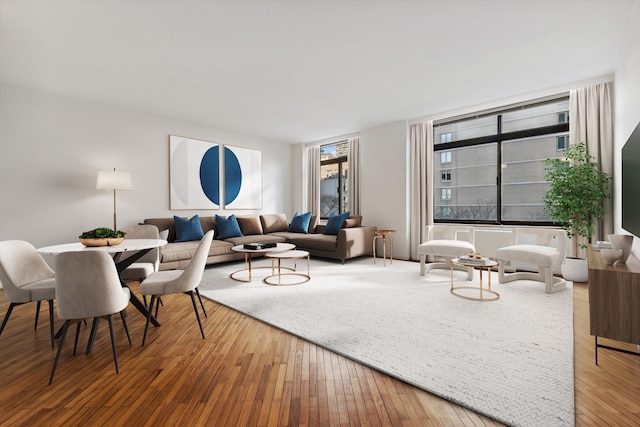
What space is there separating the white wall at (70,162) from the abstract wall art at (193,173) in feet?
0.42

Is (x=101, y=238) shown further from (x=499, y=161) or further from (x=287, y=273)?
(x=499, y=161)

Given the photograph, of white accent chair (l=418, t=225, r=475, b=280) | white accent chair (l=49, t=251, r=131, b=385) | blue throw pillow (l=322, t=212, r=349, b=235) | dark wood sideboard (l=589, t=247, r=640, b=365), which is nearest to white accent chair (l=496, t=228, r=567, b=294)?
white accent chair (l=418, t=225, r=475, b=280)

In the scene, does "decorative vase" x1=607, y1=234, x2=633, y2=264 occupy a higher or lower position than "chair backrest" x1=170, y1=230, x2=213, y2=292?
higher

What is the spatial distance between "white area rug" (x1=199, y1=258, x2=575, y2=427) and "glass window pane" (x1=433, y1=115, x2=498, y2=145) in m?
2.50

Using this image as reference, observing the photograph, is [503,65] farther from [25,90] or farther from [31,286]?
[25,90]

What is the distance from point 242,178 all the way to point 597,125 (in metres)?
5.80

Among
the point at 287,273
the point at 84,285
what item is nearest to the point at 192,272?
the point at 84,285

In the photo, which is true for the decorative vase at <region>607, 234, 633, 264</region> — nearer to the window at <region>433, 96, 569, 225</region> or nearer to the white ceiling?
the white ceiling

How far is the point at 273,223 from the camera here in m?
6.73

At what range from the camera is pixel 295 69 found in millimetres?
3662

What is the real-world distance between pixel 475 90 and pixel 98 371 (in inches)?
199

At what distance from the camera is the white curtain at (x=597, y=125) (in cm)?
392

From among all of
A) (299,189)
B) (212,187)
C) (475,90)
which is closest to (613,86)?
(475,90)

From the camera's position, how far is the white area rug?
167 cm
